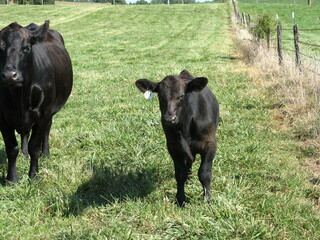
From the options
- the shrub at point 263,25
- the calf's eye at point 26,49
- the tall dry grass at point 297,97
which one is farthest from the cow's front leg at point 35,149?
the shrub at point 263,25

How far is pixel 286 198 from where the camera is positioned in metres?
4.09

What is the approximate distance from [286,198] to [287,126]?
3.09m

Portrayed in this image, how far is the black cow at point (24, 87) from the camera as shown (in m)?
4.41

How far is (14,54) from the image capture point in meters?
4.40

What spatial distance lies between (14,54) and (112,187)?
1.72 m

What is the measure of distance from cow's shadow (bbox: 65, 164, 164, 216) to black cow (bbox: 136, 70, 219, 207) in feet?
1.78

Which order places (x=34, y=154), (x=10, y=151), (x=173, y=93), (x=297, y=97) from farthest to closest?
(x=297, y=97), (x=34, y=154), (x=10, y=151), (x=173, y=93)

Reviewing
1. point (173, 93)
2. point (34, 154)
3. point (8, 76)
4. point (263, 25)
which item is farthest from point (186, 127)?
point (263, 25)

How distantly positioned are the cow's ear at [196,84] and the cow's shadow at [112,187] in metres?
1.20

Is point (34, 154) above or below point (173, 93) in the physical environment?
below

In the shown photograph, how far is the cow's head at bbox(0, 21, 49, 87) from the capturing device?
4.25 m

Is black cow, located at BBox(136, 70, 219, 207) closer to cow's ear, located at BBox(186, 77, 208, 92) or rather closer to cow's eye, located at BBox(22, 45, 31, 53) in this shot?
cow's ear, located at BBox(186, 77, 208, 92)

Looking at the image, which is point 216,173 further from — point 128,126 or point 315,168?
point 128,126

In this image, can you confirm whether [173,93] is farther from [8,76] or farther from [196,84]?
[8,76]
